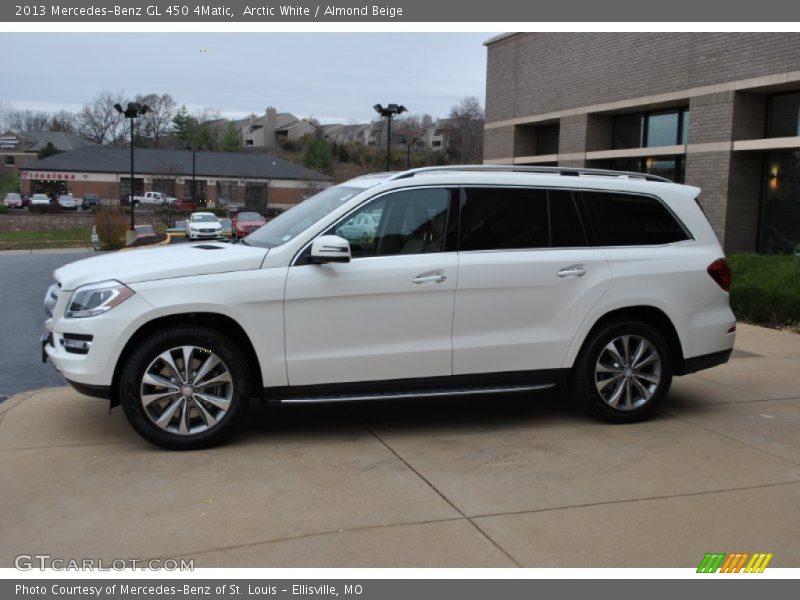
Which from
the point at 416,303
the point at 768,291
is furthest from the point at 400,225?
the point at 768,291

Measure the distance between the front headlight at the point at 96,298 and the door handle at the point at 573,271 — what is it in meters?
3.08

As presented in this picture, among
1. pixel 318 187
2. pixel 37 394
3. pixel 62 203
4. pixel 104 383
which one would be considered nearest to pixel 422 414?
pixel 104 383

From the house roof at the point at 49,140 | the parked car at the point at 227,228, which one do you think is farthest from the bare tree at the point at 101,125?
the parked car at the point at 227,228

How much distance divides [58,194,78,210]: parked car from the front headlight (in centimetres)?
7431

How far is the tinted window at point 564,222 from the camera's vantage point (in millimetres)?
6148

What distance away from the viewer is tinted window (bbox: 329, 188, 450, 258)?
18.8 ft

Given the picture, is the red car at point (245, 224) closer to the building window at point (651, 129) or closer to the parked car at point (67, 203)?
the building window at point (651, 129)

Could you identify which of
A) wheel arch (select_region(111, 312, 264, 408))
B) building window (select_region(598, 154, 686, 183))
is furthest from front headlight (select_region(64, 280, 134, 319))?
building window (select_region(598, 154, 686, 183))

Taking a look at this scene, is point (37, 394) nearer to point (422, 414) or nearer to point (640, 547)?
point (422, 414)

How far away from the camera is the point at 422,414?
6.54 m

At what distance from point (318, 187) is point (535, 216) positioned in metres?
82.3

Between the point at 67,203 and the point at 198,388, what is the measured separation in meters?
76.9

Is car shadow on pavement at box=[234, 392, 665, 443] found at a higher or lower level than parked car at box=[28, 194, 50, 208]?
lower

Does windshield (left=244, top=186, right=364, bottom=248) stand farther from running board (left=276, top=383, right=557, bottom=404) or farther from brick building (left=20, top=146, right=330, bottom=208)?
brick building (left=20, top=146, right=330, bottom=208)
